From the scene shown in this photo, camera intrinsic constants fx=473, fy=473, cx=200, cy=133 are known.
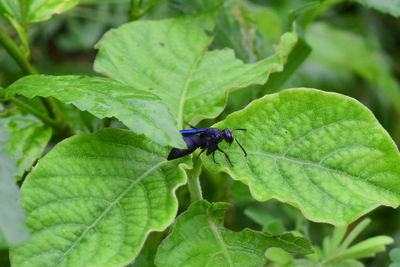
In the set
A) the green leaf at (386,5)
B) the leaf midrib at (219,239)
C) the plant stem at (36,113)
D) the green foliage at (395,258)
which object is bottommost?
the green foliage at (395,258)

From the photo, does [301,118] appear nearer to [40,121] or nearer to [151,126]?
[151,126]

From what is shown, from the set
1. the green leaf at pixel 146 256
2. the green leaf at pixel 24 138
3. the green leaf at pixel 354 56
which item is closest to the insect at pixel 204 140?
the green leaf at pixel 146 256

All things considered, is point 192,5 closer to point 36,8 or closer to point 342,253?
point 36,8

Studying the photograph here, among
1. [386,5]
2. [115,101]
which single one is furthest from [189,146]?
[386,5]

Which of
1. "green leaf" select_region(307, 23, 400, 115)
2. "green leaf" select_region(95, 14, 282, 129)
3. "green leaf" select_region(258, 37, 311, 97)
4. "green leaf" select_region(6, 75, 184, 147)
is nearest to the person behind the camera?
"green leaf" select_region(6, 75, 184, 147)

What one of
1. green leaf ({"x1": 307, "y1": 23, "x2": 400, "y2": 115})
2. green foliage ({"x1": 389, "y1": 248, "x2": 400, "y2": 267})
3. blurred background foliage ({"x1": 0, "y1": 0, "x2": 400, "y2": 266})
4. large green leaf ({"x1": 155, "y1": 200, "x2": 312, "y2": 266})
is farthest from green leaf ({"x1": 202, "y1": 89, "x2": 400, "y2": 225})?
green leaf ({"x1": 307, "y1": 23, "x2": 400, "y2": 115})

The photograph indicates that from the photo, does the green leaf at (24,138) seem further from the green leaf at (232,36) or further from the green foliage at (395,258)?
the green foliage at (395,258)

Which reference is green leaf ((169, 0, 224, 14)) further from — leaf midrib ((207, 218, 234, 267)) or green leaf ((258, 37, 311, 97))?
leaf midrib ((207, 218, 234, 267))
